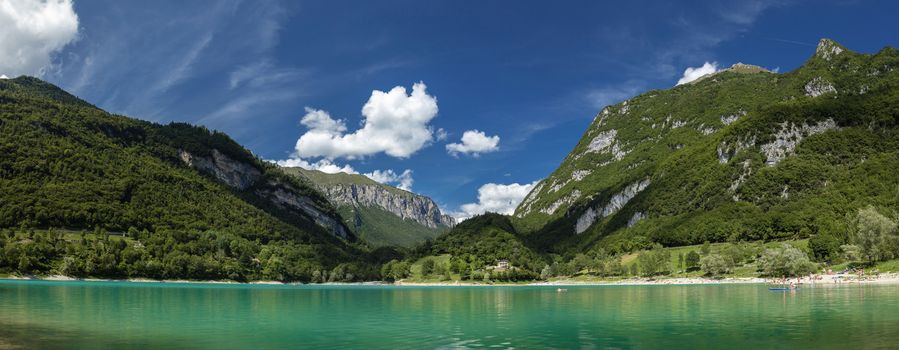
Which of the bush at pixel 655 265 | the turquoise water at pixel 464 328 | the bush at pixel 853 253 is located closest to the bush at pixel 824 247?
the bush at pixel 853 253

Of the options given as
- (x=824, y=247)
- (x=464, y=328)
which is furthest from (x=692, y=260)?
(x=464, y=328)

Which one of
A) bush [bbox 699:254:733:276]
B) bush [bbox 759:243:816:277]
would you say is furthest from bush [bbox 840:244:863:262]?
bush [bbox 699:254:733:276]

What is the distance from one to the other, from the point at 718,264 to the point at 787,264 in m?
31.1

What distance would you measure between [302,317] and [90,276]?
137 m

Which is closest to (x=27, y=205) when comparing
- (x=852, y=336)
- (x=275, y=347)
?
(x=275, y=347)

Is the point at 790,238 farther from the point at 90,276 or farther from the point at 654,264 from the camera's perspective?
the point at 90,276

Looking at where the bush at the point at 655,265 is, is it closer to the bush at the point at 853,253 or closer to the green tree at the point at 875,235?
the bush at the point at 853,253

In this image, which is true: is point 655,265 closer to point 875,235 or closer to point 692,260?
point 692,260

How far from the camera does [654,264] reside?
190 meters

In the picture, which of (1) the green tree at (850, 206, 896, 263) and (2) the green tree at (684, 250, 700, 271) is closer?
(1) the green tree at (850, 206, 896, 263)

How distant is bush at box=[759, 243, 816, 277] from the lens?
13475 centimetres

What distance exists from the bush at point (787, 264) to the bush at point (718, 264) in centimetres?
1691

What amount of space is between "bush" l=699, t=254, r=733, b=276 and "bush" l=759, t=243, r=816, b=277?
16911 millimetres

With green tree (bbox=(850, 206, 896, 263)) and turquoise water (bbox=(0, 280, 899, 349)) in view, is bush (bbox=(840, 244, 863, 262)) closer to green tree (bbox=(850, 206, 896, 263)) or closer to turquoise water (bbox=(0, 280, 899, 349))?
green tree (bbox=(850, 206, 896, 263))
